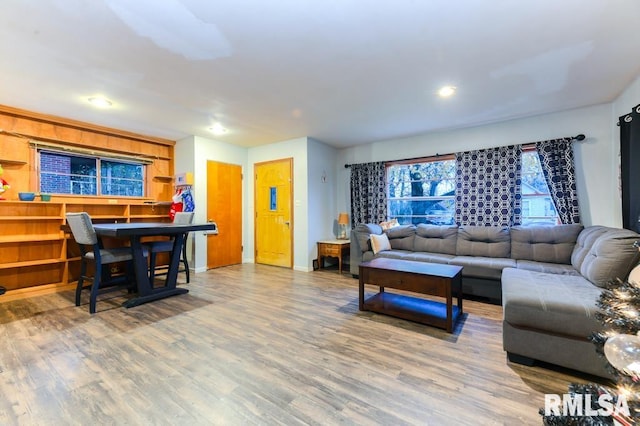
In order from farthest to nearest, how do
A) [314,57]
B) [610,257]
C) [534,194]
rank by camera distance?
[534,194] < [314,57] < [610,257]

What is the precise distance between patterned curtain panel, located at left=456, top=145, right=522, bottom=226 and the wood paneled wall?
5118mm

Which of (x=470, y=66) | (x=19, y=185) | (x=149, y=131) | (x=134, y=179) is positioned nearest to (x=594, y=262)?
(x=470, y=66)

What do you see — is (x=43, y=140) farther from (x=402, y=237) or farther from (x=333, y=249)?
(x=402, y=237)

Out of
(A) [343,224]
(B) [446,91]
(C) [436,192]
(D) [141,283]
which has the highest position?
(B) [446,91]


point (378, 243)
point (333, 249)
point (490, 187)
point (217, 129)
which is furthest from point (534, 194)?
point (217, 129)

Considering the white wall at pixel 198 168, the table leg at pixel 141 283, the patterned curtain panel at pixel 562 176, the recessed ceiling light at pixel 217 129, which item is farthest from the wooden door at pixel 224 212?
the patterned curtain panel at pixel 562 176

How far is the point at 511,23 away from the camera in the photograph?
191 centimetres

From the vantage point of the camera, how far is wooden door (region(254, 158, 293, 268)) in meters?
5.09

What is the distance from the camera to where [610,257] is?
7.09ft

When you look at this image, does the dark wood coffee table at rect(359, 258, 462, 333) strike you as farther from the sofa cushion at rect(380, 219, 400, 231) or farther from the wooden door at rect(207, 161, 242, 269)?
the wooden door at rect(207, 161, 242, 269)

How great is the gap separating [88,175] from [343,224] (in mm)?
4245

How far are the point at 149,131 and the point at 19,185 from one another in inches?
68.6

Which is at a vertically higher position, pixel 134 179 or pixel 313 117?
pixel 313 117

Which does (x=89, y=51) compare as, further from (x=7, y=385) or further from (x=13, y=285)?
(x=13, y=285)
